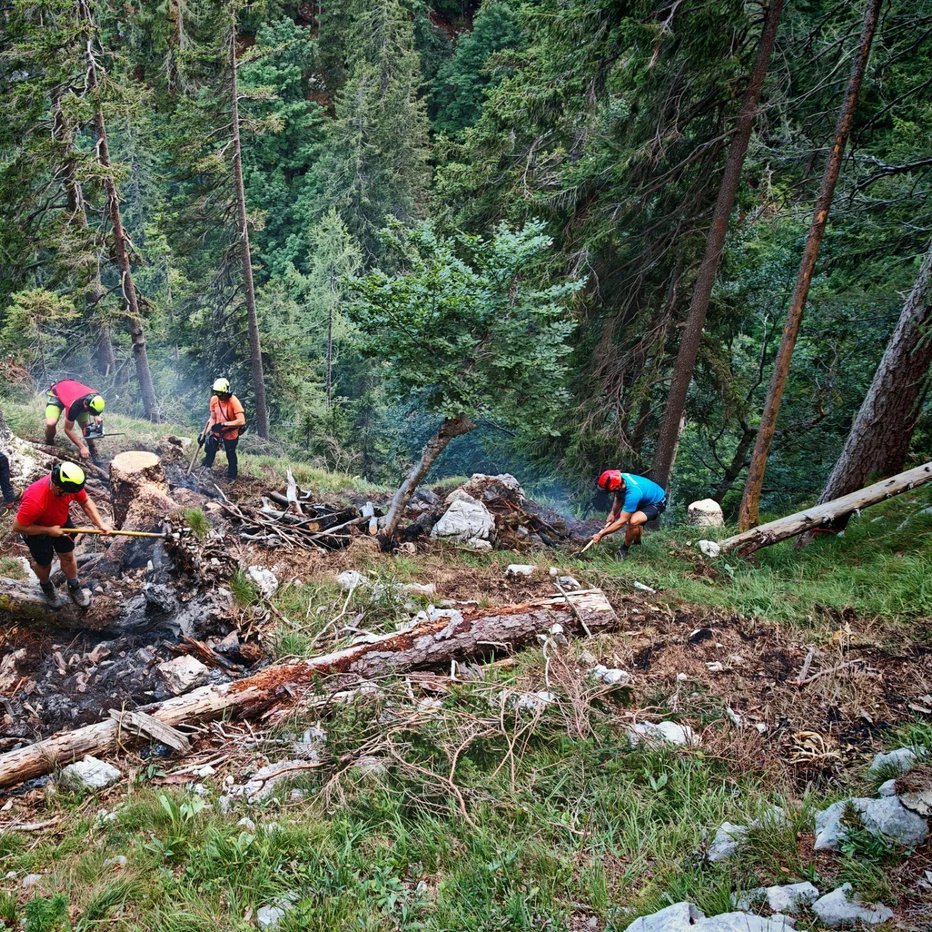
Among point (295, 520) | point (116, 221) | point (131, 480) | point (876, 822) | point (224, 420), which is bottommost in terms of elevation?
point (295, 520)

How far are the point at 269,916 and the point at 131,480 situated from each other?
220 inches

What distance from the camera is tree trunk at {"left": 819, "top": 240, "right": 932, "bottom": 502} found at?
6695 millimetres

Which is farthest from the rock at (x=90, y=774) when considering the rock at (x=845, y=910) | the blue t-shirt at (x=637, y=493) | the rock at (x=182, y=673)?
the blue t-shirt at (x=637, y=493)

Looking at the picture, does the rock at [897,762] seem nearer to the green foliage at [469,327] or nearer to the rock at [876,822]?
the rock at [876,822]

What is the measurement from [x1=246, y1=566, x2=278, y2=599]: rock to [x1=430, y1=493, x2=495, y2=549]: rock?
272cm

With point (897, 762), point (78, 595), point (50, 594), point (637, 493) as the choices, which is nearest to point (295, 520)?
point (78, 595)

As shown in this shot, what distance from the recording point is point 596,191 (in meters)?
10.2

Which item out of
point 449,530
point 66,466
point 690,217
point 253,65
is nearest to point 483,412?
point 449,530

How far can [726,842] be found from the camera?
2875 mm

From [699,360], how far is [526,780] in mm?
9499

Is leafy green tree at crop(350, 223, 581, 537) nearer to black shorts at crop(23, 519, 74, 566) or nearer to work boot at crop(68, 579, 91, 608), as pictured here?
black shorts at crop(23, 519, 74, 566)

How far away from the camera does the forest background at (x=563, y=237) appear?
7695 millimetres

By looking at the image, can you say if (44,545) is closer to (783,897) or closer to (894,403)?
(783,897)

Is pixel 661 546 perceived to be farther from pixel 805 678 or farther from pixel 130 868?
pixel 130 868
